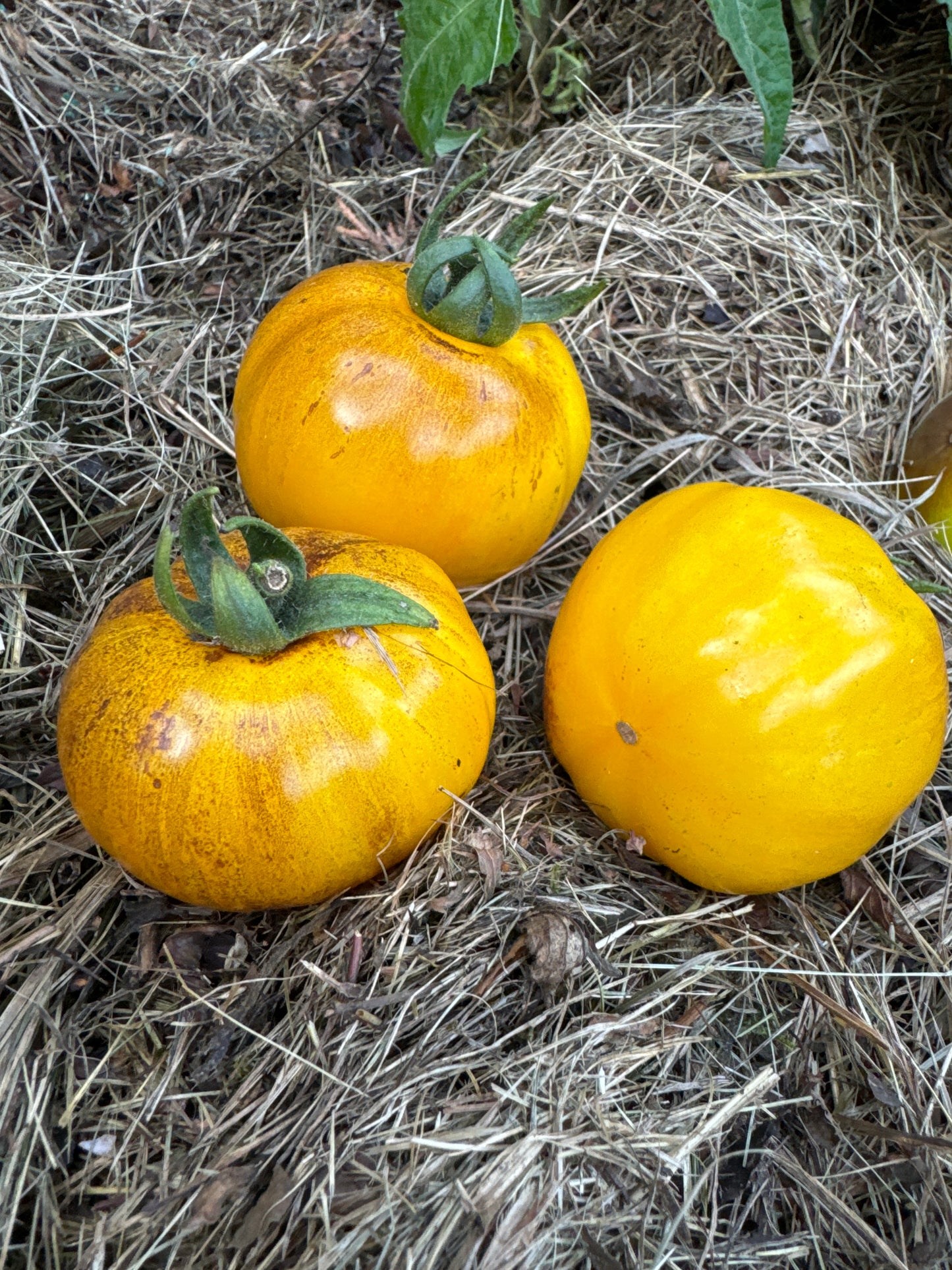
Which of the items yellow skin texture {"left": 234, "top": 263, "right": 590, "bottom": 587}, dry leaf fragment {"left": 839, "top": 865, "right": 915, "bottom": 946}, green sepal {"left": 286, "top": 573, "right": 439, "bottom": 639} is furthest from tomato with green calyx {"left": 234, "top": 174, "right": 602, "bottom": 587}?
dry leaf fragment {"left": 839, "top": 865, "right": 915, "bottom": 946}

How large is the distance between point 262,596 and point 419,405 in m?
0.59

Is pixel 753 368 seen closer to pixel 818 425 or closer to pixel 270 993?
pixel 818 425

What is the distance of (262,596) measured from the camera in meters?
1.59

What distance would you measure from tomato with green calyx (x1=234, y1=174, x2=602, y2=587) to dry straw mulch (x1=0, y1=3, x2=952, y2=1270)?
1.57ft

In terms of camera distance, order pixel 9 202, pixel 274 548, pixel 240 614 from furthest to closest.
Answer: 1. pixel 9 202
2. pixel 274 548
3. pixel 240 614

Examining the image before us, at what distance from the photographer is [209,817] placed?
1.58 m

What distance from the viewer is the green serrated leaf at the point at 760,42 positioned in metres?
2.27

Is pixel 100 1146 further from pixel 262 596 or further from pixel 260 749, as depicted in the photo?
pixel 262 596

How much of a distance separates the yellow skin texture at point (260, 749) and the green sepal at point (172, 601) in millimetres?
43

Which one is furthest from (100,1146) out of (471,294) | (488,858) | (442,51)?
(442,51)

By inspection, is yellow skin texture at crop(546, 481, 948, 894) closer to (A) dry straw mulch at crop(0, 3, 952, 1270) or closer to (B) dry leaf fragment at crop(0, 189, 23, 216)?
(A) dry straw mulch at crop(0, 3, 952, 1270)

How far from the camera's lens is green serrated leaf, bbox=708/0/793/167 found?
7.45 ft

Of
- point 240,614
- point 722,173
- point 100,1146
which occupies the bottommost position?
point 100,1146

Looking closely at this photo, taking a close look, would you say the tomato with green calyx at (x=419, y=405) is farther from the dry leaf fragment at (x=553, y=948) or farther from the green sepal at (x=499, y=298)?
the dry leaf fragment at (x=553, y=948)
